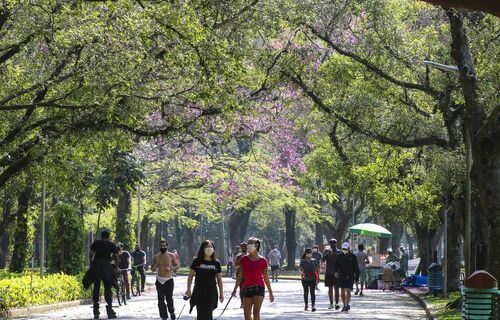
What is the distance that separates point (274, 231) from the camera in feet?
347

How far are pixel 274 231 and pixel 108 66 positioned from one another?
279ft

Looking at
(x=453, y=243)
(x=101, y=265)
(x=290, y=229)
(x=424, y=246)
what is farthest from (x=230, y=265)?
(x=101, y=265)

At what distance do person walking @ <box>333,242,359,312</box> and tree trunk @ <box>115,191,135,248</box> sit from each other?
14696 millimetres

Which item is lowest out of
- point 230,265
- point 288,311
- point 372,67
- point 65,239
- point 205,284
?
point 288,311

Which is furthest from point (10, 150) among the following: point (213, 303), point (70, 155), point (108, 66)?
point (213, 303)

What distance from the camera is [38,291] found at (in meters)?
27.7

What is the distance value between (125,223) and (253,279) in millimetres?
24200

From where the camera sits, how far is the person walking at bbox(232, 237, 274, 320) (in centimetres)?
1739

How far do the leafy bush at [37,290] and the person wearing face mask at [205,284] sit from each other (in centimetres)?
862

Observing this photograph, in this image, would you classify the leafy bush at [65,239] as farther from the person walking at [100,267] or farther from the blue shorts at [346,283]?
the person walking at [100,267]

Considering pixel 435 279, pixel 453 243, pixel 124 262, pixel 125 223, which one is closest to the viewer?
pixel 124 262

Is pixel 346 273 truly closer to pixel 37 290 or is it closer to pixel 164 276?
pixel 164 276

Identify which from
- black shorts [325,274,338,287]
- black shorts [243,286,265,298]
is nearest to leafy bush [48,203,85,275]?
black shorts [325,274,338,287]

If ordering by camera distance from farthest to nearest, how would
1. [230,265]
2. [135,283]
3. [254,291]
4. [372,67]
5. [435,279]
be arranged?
[230,265] < [135,283] < [435,279] < [372,67] < [254,291]
